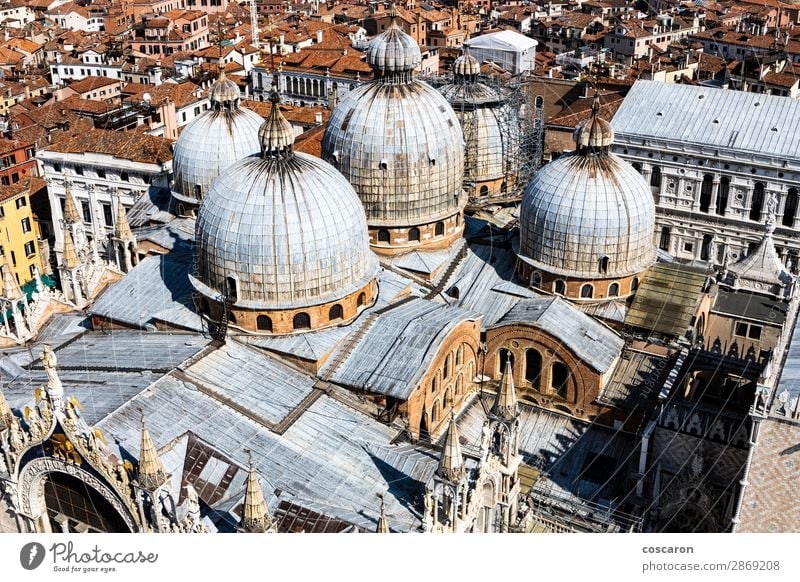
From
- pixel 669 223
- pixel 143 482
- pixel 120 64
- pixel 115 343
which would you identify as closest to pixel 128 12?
pixel 120 64

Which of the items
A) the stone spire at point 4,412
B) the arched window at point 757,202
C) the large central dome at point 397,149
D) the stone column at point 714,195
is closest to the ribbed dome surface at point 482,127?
the large central dome at point 397,149

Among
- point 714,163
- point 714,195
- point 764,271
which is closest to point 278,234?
point 764,271

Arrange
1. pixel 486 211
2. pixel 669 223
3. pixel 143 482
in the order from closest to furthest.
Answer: pixel 143 482, pixel 486 211, pixel 669 223

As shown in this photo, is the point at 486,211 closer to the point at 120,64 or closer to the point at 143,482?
the point at 143,482

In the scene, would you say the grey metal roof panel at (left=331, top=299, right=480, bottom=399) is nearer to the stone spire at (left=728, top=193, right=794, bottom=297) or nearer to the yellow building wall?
the stone spire at (left=728, top=193, right=794, bottom=297)

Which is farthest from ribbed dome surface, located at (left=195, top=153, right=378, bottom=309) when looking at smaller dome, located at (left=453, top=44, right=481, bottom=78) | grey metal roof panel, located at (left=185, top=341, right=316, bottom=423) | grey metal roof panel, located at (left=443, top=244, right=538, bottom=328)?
smaller dome, located at (left=453, top=44, right=481, bottom=78)

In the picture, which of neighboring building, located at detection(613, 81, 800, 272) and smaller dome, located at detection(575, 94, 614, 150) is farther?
neighboring building, located at detection(613, 81, 800, 272)

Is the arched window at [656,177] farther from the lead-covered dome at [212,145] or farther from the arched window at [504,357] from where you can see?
the lead-covered dome at [212,145]
